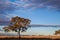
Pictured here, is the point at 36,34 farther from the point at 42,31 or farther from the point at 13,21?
the point at 13,21

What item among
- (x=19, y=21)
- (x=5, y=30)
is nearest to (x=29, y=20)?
Answer: (x=19, y=21)

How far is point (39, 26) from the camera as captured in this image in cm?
1034

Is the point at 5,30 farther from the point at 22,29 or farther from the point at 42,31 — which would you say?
the point at 42,31

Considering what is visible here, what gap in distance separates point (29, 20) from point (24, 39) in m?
0.85

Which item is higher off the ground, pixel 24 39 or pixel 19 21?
pixel 19 21

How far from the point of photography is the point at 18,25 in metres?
10.4

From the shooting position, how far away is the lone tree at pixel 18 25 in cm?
1034

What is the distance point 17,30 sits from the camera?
10438 millimetres

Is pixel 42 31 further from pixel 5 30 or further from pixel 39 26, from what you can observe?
pixel 5 30

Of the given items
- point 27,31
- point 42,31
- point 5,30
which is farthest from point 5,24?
point 42,31

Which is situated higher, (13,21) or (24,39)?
(13,21)

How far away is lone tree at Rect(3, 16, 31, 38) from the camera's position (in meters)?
10.3

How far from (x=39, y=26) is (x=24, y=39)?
86 centimetres

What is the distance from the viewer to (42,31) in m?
10.4
